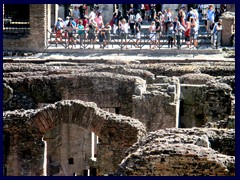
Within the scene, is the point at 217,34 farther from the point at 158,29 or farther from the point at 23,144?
the point at 23,144

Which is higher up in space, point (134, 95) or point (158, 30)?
point (158, 30)

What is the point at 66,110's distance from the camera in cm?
1717

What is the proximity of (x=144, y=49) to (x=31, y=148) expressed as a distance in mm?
19599

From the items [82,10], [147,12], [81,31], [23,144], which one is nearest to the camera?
[23,144]

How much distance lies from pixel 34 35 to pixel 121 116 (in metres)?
21.8

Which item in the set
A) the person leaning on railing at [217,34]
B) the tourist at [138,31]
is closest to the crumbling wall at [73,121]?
the tourist at [138,31]

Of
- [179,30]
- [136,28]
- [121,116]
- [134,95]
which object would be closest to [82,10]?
[136,28]

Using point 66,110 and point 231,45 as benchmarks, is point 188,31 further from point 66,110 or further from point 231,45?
point 66,110

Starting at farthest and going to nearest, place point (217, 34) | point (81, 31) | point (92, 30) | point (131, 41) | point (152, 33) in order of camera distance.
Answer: point (217, 34)
point (131, 41)
point (92, 30)
point (81, 31)
point (152, 33)

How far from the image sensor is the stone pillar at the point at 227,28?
1490 inches

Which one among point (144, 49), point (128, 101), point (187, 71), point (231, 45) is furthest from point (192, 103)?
point (231, 45)

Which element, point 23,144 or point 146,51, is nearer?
point 23,144

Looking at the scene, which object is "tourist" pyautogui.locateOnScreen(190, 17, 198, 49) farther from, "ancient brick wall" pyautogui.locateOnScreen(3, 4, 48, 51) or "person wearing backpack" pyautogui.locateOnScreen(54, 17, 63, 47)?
"ancient brick wall" pyautogui.locateOnScreen(3, 4, 48, 51)

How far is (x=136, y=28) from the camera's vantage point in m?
37.1
